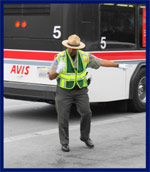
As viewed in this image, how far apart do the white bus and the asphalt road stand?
0.51 m

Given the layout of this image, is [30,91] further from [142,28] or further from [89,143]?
[142,28]

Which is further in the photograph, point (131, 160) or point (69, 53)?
point (69, 53)

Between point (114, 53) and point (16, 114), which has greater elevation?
point (114, 53)

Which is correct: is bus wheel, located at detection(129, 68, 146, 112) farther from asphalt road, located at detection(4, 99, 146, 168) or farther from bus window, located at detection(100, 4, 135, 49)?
bus window, located at detection(100, 4, 135, 49)

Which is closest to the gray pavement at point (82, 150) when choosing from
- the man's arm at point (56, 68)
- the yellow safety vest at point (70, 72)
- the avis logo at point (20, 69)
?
the yellow safety vest at point (70, 72)

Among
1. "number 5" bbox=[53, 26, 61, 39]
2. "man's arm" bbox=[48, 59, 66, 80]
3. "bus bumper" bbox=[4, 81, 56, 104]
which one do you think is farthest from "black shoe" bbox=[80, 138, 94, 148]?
"number 5" bbox=[53, 26, 61, 39]

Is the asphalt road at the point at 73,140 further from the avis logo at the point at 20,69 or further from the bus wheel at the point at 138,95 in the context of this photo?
the avis logo at the point at 20,69

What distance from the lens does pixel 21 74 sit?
9828mm

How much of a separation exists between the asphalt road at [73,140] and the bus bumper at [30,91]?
459 mm

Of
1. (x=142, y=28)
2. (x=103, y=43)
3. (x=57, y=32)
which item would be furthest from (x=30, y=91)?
(x=142, y=28)

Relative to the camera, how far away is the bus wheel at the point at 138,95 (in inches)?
415

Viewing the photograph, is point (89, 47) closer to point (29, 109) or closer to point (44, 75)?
point (44, 75)

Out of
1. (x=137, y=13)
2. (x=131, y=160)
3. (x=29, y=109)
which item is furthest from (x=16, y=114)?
(x=131, y=160)

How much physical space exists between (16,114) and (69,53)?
370cm
